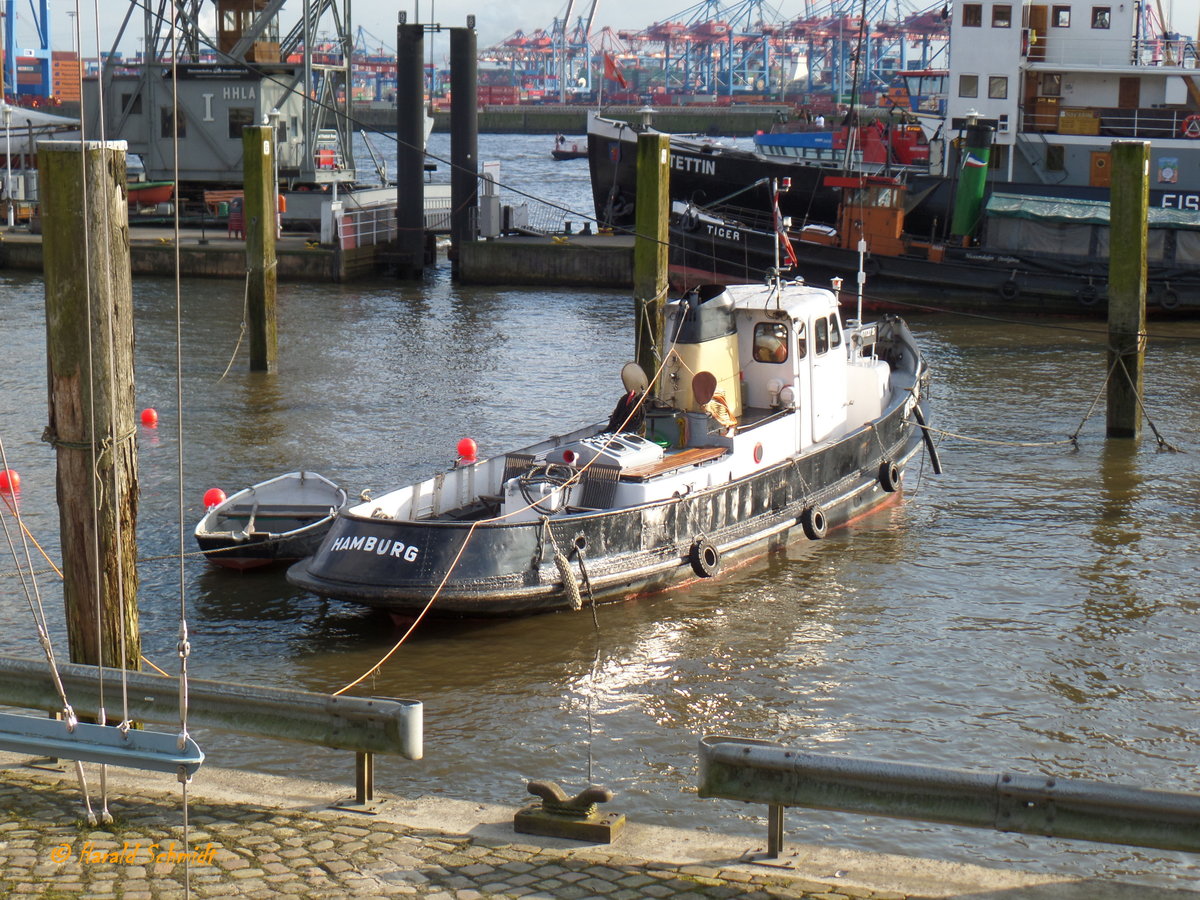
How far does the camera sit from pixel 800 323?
16.1 meters

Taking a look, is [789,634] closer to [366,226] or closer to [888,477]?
[888,477]

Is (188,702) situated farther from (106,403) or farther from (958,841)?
(958,841)

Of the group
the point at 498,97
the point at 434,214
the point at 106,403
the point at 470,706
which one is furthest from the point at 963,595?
the point at 498,97

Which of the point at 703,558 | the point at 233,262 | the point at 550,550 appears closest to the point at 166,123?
the point at 233,262

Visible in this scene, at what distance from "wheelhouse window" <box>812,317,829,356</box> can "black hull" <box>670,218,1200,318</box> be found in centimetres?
1552

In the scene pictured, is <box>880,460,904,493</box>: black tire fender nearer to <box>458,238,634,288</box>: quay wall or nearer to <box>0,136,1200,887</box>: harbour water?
<box>0,136,1200,887</box>: harbour water

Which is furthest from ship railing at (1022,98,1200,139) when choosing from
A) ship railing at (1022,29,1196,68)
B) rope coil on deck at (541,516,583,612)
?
rope coil on deck at (541,516,583,612)

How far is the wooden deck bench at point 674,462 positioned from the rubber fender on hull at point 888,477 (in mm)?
2990

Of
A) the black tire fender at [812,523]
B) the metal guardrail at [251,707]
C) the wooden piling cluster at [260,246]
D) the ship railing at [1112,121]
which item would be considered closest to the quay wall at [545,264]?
the ship railing at [1112,121]

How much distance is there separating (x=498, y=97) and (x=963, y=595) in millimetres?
187526

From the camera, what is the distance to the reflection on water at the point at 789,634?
10.2m

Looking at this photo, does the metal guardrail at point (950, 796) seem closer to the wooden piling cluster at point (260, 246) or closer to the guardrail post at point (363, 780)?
the guardrail post at point (363, 780)

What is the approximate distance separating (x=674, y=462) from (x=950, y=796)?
7869mm

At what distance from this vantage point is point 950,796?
263 inches
